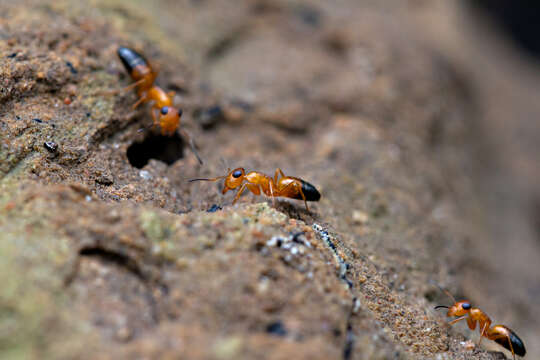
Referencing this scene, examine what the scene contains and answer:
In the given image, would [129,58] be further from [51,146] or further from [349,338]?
[349,338]

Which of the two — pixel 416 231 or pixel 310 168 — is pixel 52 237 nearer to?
pixel 310 168

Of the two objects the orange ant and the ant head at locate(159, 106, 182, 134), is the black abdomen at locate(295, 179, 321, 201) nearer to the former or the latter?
the ant head at locate(159, 106, 182, 134)

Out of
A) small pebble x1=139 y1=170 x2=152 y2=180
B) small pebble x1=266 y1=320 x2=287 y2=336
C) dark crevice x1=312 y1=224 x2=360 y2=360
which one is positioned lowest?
small pebble x1=139 y1=170 x2=152 y2=180

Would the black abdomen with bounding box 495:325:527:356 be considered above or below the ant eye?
below

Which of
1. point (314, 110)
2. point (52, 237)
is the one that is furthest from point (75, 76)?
point (314, 110)

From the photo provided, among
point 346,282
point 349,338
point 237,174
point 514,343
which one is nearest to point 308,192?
point 237,174

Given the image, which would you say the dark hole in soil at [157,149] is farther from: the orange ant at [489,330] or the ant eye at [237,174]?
the orange ant at [489,330]

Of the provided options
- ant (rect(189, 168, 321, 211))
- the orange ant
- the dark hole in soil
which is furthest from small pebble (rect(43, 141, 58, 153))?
the orange ant

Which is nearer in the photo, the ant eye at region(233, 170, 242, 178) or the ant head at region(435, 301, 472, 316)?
the ant eye at region(233, 170, 242, 178)
